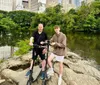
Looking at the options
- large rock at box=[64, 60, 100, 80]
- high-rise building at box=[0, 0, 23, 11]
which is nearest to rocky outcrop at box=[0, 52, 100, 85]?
large rock at box=[64, 60, 100, 80]

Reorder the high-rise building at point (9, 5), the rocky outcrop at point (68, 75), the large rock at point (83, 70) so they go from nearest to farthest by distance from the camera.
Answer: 1. the rocky outcrop at point (68, 75)
2. the large rock at point (83, 70)
3. the high-rise building at point (9, 5)

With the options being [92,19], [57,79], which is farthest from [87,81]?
[92,19]

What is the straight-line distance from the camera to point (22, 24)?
238 ft

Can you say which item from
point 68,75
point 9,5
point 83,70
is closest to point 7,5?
point 9,5

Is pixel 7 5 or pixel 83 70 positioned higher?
pixel 7 5

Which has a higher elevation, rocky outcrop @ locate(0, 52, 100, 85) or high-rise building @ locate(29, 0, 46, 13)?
high-rise building @ locate(29, 0, 46, 13)

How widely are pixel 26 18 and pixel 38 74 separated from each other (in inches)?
2657

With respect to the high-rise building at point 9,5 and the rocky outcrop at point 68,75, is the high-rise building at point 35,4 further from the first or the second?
the rocky outcrop at point 68,75

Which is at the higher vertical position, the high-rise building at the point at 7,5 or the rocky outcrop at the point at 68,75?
the high-rise building at the point at 7,5

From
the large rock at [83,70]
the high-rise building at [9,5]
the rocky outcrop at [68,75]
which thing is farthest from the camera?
the high-rise building at [9,5]

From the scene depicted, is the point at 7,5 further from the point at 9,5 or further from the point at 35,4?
the point at 35,4

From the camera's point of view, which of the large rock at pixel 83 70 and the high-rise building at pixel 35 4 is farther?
the high-rise building at pixel 35 4

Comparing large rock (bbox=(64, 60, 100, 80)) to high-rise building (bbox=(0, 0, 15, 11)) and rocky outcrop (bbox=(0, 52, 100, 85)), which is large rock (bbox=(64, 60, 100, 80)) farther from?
high-rise building (bbox=(0, 0, 15, 11))

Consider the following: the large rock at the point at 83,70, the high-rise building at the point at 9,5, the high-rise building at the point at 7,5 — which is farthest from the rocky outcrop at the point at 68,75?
the high-rise building at the point at 7,5
